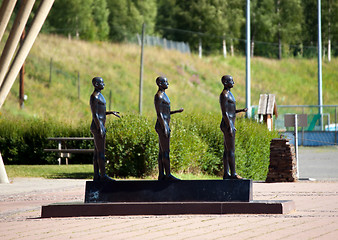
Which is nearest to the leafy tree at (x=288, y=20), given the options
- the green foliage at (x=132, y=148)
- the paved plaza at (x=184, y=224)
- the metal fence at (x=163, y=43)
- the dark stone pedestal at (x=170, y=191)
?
the metal fence at (x=163, y=43)

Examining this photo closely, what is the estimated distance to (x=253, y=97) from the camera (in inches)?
2913

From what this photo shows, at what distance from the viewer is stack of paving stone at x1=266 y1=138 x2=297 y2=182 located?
19.4 metres

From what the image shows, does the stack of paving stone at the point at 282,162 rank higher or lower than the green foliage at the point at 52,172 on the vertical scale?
higher

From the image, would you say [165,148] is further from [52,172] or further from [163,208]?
[52,172]

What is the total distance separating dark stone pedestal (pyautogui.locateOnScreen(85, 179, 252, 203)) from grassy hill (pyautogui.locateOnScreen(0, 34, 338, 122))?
36558mm

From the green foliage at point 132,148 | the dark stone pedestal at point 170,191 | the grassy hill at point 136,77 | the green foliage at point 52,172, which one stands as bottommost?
the green foliage at point 52,172

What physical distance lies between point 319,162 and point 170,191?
1928 cm

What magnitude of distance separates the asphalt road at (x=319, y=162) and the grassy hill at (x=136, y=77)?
16.0 metres

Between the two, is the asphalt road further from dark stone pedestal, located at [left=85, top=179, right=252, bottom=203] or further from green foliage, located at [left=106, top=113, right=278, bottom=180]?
dark stone pedestal, located at [left=85, top=179, right=252, bottom=203]

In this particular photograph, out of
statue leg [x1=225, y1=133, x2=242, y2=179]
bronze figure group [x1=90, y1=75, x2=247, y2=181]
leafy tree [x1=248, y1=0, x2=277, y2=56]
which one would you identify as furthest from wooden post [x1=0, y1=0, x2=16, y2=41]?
leafy tree [x1=248, y1=0, x2=277, y2=56]

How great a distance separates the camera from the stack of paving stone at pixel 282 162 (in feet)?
63.6

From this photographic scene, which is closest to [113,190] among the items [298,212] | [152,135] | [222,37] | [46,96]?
[298,212]

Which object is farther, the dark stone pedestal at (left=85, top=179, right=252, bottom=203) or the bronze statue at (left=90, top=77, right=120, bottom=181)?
the bronze statue at (left=90, top=77, right=120, bottom=181)

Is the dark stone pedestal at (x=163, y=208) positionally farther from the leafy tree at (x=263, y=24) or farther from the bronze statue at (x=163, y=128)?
the leafy tree at (x=263, y=24)
